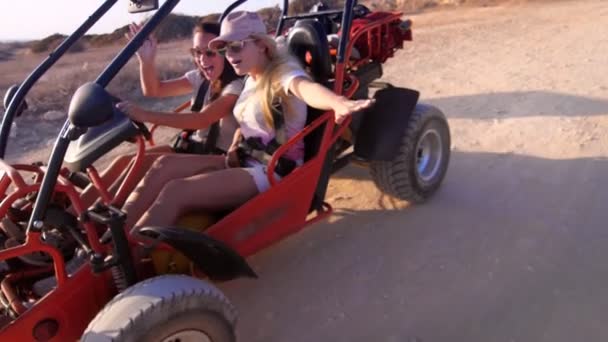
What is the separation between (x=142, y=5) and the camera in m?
2.58

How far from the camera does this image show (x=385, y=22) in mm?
3951

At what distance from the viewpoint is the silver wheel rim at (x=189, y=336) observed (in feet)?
7.54

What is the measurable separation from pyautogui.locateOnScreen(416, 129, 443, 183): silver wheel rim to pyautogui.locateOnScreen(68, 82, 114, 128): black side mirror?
246 cm

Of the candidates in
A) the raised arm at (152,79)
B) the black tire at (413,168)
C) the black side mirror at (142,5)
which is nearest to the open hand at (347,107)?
the black side mirror at (142,5)

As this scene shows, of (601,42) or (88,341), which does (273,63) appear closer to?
(88,341)

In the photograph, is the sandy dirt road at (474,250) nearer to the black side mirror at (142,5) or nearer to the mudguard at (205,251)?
the mudguard at (205,251)

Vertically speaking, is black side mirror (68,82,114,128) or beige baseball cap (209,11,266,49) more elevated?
beige baseball cap (209,11,266,49)

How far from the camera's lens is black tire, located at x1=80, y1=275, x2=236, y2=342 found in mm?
2162

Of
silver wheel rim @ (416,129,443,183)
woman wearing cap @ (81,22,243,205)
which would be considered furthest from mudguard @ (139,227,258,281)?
silver wheel rim @ (416,129,443,183)

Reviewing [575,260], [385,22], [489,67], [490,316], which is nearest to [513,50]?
[489,67]

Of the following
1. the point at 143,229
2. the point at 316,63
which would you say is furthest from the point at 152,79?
the point at 143,229

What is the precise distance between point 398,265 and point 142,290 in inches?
64.0

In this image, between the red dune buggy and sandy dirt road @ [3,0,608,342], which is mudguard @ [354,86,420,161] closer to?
the red dune buggy

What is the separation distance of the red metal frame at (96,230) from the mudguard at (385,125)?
0.25 metres
